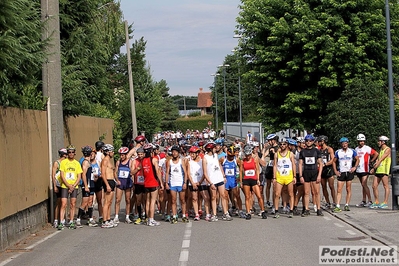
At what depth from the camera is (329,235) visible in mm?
13406

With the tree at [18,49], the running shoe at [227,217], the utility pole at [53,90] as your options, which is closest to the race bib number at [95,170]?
the utility pole at [53,90]

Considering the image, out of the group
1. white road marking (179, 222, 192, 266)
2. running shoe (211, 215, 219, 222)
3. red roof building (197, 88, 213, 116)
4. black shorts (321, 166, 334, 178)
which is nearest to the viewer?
white road marking (179, 222, 192, 266)

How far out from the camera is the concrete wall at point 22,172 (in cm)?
1312

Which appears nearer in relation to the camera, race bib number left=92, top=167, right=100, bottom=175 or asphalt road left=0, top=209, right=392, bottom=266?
asphalt road left=0, top=209, right=392, bottom=266

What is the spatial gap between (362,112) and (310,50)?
3941mm

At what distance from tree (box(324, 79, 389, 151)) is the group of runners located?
1161 centimetres

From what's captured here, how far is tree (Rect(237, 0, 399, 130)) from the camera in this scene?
31188 mm

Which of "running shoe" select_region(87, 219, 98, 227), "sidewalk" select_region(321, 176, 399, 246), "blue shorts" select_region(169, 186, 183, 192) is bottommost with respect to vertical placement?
"running shoe" select_region(87, 219, 98, 227)

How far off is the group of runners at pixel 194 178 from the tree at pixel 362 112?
38.1ft

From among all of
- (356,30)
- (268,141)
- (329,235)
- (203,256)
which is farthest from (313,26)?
(203,256)

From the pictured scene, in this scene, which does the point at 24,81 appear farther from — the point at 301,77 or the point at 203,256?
Answer: the point at 301,77

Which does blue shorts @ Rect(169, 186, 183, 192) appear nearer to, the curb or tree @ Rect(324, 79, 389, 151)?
the curb

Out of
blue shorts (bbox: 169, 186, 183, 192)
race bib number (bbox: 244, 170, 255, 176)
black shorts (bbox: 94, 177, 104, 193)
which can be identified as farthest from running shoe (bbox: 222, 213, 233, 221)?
black shorts (bbox: 94, 177, 104, 193)

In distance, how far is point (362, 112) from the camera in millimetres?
29562
